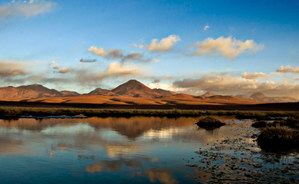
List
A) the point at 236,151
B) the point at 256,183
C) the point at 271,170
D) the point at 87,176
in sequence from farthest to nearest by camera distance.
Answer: the point at 236,151 < the point at 271,170 < the point at 87,176 < the point at 256,183

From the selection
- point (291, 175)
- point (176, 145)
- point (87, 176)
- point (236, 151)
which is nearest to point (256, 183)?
point (291, 175)

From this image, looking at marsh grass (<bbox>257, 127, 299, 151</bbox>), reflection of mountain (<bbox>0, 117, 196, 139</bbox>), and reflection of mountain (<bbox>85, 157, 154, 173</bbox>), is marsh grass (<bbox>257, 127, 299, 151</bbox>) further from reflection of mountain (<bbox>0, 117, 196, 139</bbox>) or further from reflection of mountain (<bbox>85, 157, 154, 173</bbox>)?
reflection of mountain (<bbox>0, 117, 196, 139</bbox>)

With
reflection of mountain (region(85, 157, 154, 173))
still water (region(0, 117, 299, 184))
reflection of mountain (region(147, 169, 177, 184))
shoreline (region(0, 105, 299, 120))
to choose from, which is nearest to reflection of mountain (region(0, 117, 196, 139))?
still water (region(0, 117, 299, 184))

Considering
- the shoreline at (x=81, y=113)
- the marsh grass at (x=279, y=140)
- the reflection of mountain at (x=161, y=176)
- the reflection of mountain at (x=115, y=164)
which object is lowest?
the reflection of mountain at (x=161, y=176)

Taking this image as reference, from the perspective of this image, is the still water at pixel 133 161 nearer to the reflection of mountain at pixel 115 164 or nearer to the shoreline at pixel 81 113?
the reflection of mountain at pixel 115 164

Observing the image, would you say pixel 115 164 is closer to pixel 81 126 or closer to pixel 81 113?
pixel 81 126

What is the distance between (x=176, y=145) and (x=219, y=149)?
345 cm

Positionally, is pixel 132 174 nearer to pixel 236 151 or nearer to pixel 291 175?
pixel 291 175

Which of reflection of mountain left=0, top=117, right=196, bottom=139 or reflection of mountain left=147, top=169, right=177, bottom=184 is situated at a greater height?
reflection of mountain left=0, top=117, right=196, bottom=139

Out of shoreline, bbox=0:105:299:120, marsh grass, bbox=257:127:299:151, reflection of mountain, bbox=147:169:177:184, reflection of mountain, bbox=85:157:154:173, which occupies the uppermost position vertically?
shoreline, bbox=0:105:299:120

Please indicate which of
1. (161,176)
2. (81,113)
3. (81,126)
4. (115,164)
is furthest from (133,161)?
(81,113)

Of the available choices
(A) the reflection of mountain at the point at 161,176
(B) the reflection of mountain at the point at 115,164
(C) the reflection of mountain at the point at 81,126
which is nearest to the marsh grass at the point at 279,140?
(B) the reflection of mountain at the point at 115,164

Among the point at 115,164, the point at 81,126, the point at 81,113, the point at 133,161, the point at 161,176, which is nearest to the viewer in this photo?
the point at 161,176

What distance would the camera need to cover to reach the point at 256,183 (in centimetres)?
1479
